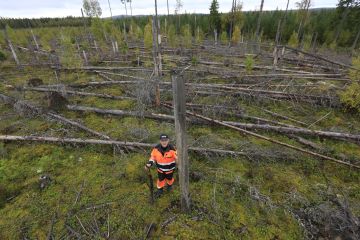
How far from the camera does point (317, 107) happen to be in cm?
891

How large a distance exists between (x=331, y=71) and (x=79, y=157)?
15900 millimetres

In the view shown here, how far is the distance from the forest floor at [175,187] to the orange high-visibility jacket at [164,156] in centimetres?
87

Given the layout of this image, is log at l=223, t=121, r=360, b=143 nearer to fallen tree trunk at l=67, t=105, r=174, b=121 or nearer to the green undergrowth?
the green undergrowth

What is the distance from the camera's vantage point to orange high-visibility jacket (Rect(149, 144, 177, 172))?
4.27 meters

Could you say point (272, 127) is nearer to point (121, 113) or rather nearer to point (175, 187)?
point (175, 187)

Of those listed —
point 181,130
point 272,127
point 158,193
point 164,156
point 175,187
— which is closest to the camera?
point 181,130

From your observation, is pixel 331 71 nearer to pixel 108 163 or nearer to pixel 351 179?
pixel 351 179

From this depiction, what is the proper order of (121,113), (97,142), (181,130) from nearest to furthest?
(181,130) < (97,142) < (121,113)

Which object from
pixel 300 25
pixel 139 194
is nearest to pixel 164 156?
pixel 139 194

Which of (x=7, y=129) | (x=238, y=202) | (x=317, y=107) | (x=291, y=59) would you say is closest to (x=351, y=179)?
(x=238, y=202)

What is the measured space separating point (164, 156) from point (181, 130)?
1.28 meters

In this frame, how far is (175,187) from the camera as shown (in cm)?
496

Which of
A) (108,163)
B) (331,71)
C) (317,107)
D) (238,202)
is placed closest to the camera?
(238,202)

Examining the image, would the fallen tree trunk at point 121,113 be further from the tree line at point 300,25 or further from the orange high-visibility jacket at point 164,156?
the tree line at point 300,25
